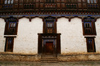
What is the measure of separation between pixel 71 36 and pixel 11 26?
8.88 m

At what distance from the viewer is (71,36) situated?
11.2 meters

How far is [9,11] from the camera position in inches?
451

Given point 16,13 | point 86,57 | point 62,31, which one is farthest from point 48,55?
point 16,13

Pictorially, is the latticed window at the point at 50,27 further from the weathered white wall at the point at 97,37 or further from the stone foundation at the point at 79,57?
the weathered white wall at the point at 97,37

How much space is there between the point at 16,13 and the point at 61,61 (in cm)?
932

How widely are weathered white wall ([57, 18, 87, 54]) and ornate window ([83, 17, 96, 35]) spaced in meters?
0.75

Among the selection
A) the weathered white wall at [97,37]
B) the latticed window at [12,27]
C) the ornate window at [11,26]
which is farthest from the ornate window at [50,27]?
the weathered white wall at [97,37]

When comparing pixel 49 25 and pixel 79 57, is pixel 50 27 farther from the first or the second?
pixel 79 57

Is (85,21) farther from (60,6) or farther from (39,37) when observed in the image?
(39,37)

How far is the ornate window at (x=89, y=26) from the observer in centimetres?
1134

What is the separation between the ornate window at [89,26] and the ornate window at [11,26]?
10132 mm

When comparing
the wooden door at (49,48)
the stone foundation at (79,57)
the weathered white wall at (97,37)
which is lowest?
→ the stone foundation at (79,57)

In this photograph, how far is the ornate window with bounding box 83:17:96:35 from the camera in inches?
447

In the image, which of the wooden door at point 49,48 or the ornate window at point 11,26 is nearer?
the wooden door at point 49,48
